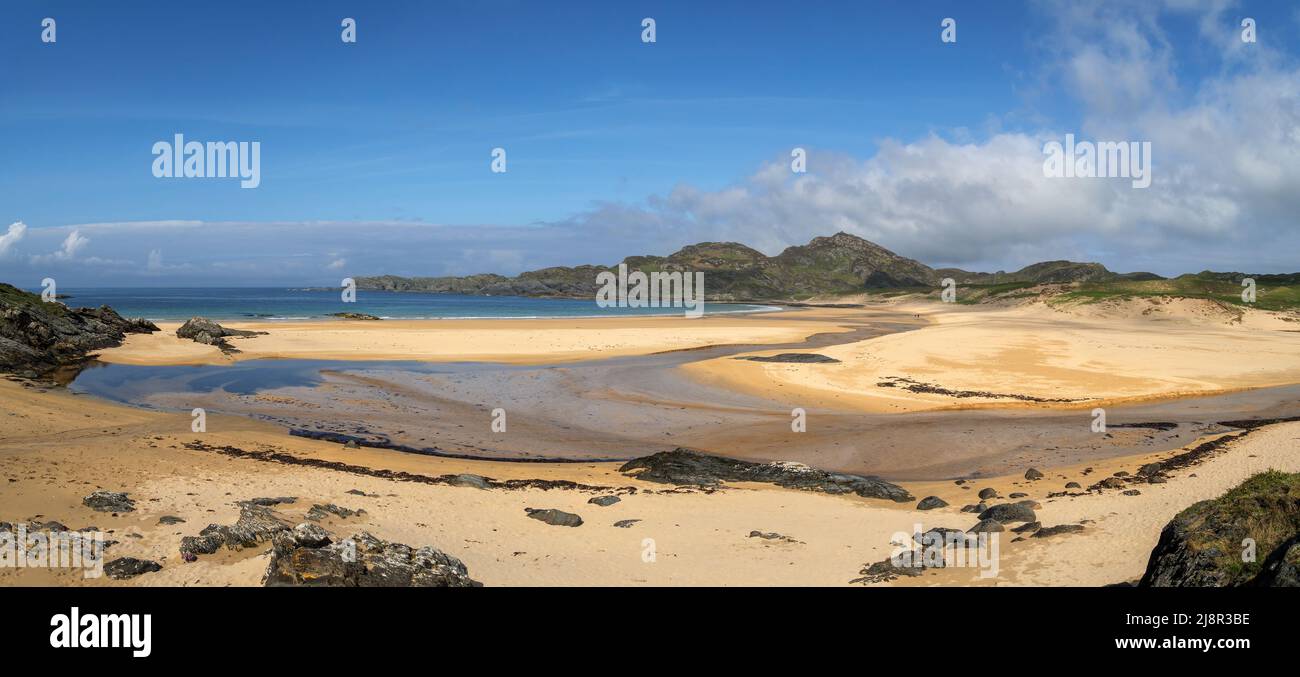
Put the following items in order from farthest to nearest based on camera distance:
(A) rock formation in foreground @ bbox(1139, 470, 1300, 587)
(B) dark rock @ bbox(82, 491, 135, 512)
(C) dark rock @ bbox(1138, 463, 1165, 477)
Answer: (C) dark rock @ bbox(1138, 463, 1165, 477) → (B) dark rock @ bbox(82, 491, 135, 512) → (A) rock formation in foreground @ bbox(1139, 470, 1300, 587)

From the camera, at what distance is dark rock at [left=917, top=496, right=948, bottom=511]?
15453 millimetres

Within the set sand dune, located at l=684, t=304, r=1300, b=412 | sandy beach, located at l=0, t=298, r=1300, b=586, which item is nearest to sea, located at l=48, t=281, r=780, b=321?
sand dune, located at l=684, t=304, r=1300, b=412

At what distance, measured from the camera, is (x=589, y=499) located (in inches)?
628

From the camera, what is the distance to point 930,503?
15.6m

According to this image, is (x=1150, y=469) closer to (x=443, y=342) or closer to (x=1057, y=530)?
(x=1057, y=530)

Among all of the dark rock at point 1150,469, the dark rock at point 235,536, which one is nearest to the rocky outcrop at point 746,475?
the dark rock at point 1150,469

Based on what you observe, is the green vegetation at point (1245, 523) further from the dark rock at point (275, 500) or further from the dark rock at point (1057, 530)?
the dark rock at point (275, 500)

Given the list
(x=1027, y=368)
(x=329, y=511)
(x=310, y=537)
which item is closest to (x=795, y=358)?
(x=1027, y=368)

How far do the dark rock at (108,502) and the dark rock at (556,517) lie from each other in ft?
24.0

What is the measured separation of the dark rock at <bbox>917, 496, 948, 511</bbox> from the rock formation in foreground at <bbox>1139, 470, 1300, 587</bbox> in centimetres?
652

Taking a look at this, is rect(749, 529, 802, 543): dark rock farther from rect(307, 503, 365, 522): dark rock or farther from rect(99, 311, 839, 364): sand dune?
rect(99, 311, 839, 364): sand dune

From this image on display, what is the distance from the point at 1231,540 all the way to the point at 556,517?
416 inches

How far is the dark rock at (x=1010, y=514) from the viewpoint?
13.3 m
